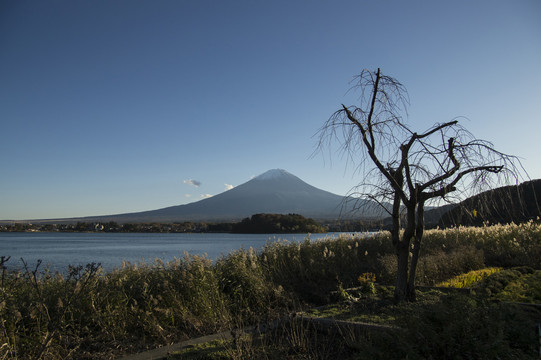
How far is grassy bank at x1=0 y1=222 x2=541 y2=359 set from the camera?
4070 mm

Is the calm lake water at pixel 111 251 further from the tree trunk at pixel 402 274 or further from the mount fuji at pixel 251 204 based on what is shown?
the mount fuji at pixel 251 204

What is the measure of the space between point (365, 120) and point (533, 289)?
4.04 meters

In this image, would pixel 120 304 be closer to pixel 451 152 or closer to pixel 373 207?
pixel 373 207

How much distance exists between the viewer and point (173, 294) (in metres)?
5.31

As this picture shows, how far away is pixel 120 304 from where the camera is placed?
487 cm

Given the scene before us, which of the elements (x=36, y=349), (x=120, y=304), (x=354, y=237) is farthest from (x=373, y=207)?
(x=354, y=237)

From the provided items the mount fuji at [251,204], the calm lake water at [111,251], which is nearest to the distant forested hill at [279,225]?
the calm lake water at [111,251]

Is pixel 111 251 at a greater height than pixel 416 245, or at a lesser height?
lesser

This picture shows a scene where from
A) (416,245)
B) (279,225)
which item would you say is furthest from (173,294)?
(279,225)

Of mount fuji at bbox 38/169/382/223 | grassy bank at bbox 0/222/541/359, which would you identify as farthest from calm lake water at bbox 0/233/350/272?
mount fuji at bbox 38/169/382/223

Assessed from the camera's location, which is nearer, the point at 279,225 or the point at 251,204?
the point at 279,225

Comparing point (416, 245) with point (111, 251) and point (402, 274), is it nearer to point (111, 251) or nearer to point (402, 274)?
point (402, 274)

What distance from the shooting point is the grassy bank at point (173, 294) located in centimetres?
407

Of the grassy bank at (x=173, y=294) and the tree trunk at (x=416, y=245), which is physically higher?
the tree trunk at (x=416, y=245)
